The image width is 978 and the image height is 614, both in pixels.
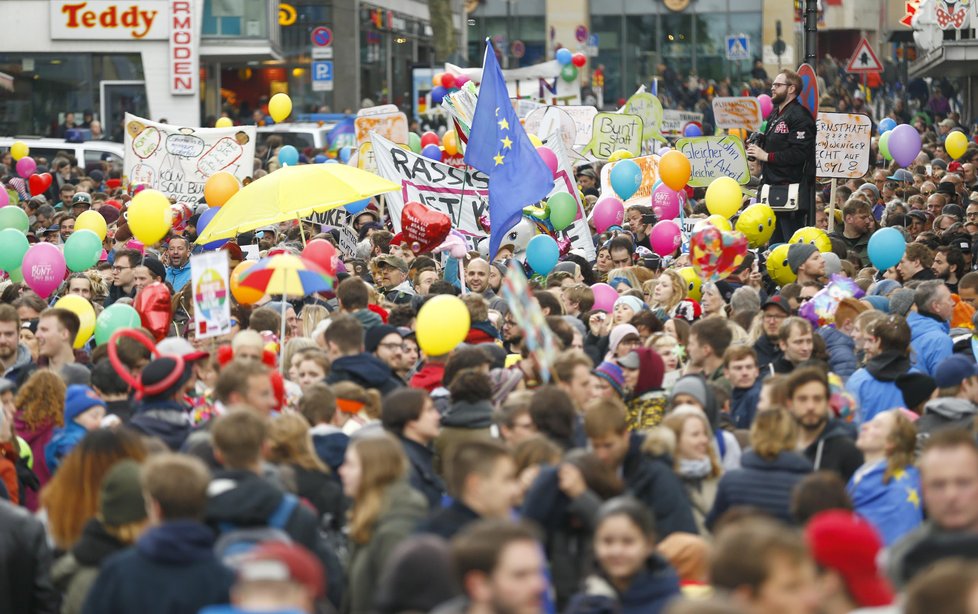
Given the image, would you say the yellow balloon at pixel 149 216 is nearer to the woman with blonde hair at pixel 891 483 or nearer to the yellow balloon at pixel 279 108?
the woman with blonde hair at pixel 891 483

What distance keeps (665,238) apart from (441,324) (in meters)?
5.91

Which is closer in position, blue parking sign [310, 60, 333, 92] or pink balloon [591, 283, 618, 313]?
pink balloon [591, 283, 618, 313]

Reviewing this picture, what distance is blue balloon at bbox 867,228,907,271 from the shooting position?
1329 centimetres

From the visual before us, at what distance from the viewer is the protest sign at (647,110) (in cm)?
2247

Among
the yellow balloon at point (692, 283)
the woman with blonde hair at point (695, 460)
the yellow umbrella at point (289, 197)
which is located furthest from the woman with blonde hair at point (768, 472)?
the yellow umbrella at point (289, 197)

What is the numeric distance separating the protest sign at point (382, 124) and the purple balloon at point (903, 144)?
589cm

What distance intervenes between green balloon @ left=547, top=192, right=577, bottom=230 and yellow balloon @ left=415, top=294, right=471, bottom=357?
6416 mm

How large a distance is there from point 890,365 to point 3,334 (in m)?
4.92

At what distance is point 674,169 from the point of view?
648 inches

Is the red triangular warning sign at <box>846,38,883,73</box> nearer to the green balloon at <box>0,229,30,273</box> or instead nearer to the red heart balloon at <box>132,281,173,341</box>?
the green balloon at <box>0,229,30,273</box>

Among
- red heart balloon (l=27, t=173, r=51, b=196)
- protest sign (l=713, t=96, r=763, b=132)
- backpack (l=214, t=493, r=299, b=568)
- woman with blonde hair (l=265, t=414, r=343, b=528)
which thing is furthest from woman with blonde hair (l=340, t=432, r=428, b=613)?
red heart balloon (l=27, t=173, r=51, b=196)

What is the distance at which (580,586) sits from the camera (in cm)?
588

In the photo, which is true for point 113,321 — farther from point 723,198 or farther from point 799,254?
point 723,198

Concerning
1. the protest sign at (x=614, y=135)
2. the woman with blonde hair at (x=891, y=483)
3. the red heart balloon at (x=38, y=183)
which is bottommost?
the woman with blonde hair at (x=891, y=483)
